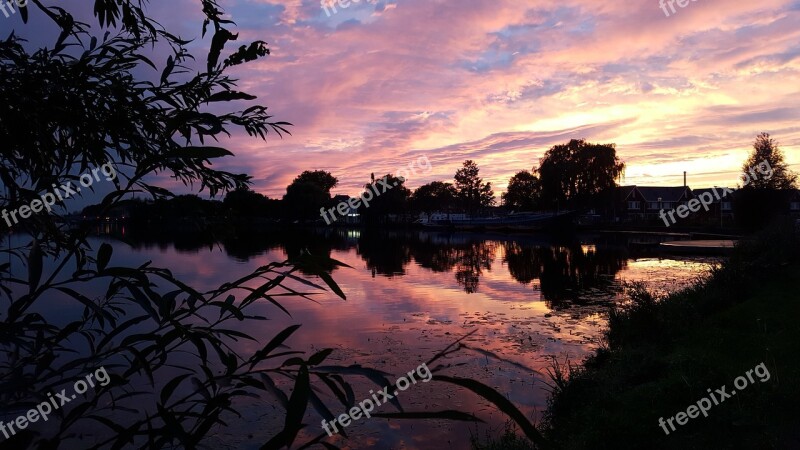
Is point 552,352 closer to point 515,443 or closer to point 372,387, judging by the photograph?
point 372,387

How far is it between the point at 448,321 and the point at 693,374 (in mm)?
9076

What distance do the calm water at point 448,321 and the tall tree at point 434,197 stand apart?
11201 cm

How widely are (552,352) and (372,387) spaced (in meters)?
4.74

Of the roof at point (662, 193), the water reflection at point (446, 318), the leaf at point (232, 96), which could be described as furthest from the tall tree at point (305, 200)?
the leaf at point (232, 96)

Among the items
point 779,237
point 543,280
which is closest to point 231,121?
point 779,237

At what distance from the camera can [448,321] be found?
52.0 ft

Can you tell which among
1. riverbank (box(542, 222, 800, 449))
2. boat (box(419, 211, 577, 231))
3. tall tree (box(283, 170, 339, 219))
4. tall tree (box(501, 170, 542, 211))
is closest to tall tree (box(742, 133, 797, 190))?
boat (box(419, 211, 577, 231))

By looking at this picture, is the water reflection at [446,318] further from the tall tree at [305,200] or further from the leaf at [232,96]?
the tall tree at [305,200]

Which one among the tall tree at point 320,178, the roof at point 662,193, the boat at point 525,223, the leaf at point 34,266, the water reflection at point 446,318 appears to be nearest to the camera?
the leaf at point 34,266

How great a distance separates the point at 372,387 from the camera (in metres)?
9.74

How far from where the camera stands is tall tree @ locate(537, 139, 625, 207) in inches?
3317

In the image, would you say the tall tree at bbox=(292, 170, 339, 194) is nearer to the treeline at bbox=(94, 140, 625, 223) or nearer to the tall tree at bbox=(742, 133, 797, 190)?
the treeline at bbox=(94, 140, 625, 223)

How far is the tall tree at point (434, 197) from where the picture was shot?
145 meters

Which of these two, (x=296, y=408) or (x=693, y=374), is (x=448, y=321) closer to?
(x=693, y=374)
